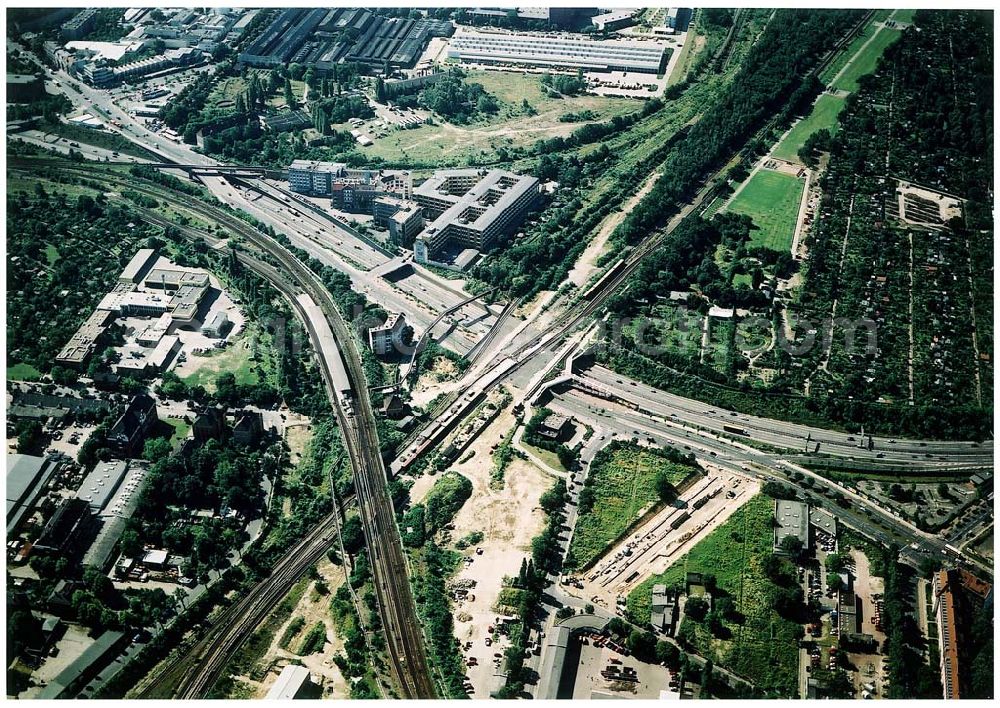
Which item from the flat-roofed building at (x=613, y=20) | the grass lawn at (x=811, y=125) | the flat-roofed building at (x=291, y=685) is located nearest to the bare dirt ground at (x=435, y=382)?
the flat-roofed building at (x=291, y=685)

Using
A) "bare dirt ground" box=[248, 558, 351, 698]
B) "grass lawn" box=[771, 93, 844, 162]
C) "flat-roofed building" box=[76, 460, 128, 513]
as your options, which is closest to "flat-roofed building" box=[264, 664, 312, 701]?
"bare dirt ground" box=[248, 558, 351, 698]

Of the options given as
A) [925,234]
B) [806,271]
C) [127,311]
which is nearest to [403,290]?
[127,311]

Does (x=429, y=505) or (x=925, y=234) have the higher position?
(x=925, y=234)

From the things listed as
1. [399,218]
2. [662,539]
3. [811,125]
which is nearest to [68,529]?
[662,539]

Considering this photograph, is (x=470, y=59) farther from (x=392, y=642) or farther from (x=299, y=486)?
(x=392, y=642)

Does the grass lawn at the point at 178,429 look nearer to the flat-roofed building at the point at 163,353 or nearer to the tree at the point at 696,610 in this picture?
the flat-roofed building at the point at 163,353

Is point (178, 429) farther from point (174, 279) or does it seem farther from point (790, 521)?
point (790, 521)

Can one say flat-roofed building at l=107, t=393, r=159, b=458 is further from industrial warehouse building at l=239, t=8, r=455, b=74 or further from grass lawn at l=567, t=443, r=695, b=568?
industrial warehouse building at l=239, t=8, r=455, b=74
